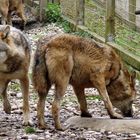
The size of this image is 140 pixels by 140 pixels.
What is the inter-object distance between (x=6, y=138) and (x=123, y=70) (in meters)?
1.94

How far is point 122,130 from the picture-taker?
7.28m

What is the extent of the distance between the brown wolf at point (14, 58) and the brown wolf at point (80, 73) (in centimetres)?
28

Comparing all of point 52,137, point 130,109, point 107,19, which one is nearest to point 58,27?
point 107,19

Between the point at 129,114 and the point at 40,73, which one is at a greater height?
the point at 40,73

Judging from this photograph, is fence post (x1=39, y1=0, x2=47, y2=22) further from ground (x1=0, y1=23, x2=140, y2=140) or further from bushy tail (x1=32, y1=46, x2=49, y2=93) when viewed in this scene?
bushy tail (x1=32, y1=46, x2=49, y2=93)

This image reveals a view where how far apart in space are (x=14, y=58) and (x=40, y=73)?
1.35 ft

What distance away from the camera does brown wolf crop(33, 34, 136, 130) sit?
7.33 metres

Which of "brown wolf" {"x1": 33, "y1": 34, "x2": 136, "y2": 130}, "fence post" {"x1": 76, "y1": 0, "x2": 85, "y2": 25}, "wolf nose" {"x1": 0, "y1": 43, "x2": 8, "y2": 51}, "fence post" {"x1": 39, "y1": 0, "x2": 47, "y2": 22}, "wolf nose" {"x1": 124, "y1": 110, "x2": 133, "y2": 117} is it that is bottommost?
"fence post" {"x1": 39, "y1": 0, "x2": 47, "y2": 22}

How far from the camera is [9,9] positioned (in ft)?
56.8

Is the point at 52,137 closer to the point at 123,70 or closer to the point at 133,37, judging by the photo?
the point at 123,70

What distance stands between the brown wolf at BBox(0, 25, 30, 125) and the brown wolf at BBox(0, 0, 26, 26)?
345 inches

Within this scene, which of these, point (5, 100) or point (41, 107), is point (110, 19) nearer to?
point (5, 100)

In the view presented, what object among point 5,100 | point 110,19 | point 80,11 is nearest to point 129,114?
point 5,100

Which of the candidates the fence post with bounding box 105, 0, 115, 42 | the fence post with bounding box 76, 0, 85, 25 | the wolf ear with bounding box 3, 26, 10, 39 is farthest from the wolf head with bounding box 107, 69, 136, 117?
the fence post with bounding box 76, 0, 85, 25
